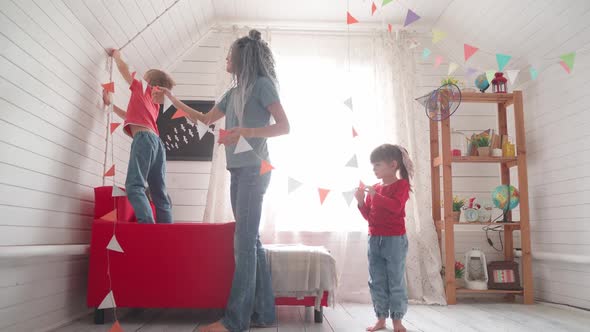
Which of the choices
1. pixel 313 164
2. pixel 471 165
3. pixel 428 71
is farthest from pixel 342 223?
pixel 428 71

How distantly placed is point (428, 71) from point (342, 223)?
1476 mm

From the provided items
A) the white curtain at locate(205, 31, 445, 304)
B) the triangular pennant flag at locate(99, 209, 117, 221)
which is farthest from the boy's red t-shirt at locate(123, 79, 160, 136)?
the white curtain at locate(205, 31, 445, 304)

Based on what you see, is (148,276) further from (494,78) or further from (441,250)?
(494,78)

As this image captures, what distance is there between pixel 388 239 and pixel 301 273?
48cm

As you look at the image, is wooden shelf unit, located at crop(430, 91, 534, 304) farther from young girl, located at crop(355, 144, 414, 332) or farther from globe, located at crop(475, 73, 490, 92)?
young girl, located at crop(355, 144, 414, 332)

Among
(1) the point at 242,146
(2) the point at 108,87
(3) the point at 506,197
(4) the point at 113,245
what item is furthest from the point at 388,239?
(2) the point at 108,87

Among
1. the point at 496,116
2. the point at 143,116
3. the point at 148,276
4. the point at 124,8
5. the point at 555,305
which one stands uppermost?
the point at 124,8

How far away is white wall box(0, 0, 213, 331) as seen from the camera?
178 centimetres

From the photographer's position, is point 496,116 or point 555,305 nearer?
point 555,305

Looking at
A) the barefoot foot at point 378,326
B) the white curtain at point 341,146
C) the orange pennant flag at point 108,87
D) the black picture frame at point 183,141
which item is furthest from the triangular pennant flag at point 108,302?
the black picture frame at point 183,141

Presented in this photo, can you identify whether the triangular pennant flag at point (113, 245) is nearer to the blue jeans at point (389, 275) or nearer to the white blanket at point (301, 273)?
the white blanket at point (301, 273)

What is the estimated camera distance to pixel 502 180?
365 cm

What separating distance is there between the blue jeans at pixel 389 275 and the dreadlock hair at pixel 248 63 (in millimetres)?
950

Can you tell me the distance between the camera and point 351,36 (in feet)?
12.7
